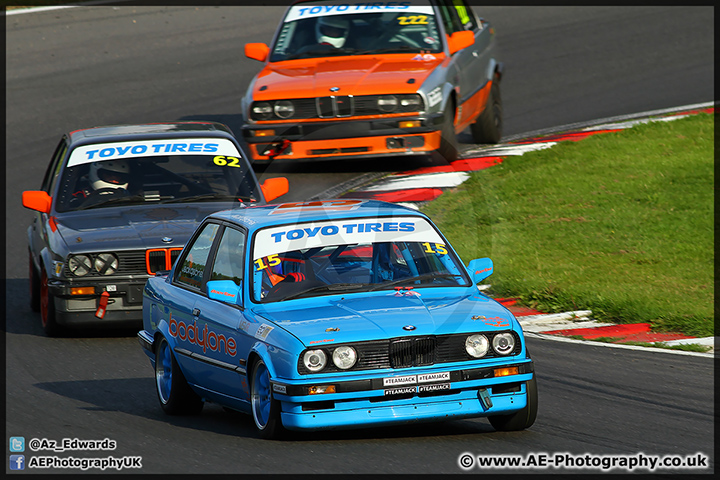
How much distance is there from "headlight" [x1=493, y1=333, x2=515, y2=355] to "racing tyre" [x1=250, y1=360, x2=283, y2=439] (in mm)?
1262

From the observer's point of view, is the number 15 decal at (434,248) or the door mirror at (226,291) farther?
the number 15 decal at (434,248)

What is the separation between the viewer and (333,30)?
1559 centimetres

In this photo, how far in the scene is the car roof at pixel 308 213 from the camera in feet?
24.6

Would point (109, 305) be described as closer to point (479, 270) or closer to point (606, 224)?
point (479, 270)

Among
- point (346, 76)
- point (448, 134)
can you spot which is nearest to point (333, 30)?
point (346, 76)

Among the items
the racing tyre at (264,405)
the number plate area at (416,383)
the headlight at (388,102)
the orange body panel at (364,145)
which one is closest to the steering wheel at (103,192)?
the orange body panel at (364,145)

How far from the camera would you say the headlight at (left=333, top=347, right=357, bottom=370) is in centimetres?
644

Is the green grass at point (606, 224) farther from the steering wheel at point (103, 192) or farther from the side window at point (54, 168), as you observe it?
the side window at point (54, 168)

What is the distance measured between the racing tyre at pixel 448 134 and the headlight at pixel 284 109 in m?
1.86

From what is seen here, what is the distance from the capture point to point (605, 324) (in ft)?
34.2

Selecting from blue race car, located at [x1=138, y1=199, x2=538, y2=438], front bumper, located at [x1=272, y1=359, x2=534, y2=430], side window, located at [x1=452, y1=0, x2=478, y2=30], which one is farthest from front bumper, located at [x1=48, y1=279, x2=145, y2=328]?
side window, located at [x1=452, y1=0, x2=478, y2=30]

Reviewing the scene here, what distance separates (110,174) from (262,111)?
3513 mm

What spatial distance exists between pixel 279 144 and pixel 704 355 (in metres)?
6.80

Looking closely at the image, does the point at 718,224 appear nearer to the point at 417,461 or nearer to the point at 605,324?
the point at 605,324
